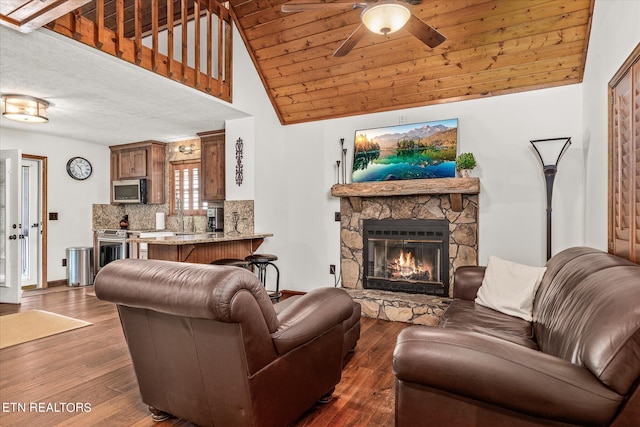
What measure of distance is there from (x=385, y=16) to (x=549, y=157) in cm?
218

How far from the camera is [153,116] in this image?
4.66 m

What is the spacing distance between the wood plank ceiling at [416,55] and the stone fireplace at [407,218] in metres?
1.12

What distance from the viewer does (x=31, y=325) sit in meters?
3.71

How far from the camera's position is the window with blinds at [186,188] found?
234 inches

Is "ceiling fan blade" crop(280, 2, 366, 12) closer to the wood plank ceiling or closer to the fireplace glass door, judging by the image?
the wood plank ceiling

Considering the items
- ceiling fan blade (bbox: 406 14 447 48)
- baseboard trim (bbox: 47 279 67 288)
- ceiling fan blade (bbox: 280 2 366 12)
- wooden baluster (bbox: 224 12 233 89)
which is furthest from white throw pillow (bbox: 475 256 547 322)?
baseboard trim (bbox: 47 279 67 288)

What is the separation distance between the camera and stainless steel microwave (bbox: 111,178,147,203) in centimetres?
611

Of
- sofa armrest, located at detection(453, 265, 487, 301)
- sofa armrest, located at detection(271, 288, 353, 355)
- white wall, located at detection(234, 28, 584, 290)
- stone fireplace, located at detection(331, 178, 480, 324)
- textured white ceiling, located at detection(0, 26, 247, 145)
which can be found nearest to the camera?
sofa armrest, located at detection(271, 288, 353, 355)

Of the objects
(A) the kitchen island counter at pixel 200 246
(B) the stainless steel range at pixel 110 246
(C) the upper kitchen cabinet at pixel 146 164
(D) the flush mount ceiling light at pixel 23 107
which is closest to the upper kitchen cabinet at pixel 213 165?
(A) the kitchen island counter at pixel 200 246

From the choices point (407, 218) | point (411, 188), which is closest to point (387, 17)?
point (411, 188)

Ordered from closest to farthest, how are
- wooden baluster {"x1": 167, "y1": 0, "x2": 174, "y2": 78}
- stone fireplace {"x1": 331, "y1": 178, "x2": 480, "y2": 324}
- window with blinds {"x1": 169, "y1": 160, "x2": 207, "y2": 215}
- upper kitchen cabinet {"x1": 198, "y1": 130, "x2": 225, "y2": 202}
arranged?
wooden baluster {"x1": 167, "y1": 0, "x2": 174, "y2": 78}, stone fireplace {"x1": 331, "y1": 178, "x2": 480, "y2": 324}, upper kitchen cabinet {"x1": 198, "y1": 130, "x2": 225, "y2": 202}, window with blinds {"x1": 169, "y1": 160, "x2": 207, "y2": 215}

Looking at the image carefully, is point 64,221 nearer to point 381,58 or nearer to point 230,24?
point 230,24

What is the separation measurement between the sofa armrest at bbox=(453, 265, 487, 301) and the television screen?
4.28ft

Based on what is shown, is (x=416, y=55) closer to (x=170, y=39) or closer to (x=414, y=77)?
(x=414, y=77)
